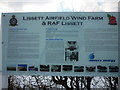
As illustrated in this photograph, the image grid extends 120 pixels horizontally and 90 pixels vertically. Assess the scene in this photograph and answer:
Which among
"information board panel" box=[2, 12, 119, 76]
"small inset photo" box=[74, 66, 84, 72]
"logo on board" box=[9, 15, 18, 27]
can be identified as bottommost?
"small inset photo" box=[74, 66, 84, 72]

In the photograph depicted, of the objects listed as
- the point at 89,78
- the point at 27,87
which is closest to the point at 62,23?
the point at 89,78

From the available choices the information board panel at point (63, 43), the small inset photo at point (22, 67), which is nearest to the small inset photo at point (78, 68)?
the information board panel at point (63, 43)

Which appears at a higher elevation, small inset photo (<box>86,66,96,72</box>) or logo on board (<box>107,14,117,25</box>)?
logo on board (<box>107,14,117,25</box>)

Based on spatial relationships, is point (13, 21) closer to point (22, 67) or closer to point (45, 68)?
point (22, 67)

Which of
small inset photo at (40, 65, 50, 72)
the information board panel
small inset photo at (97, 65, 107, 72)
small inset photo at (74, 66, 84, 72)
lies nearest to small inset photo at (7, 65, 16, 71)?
the information board panel

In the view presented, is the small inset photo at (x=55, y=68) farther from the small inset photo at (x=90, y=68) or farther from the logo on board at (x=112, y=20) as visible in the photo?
the logo on board at (x=112, y=20)

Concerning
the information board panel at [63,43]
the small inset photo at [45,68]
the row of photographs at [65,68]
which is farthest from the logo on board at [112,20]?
the small inset photo at [45,68]

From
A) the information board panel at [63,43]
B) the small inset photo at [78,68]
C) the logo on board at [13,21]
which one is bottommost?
the small inset photo at [78,68]

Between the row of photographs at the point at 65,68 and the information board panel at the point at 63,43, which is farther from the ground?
the information board panel at the point at 63,43

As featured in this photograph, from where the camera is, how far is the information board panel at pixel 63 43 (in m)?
2.71

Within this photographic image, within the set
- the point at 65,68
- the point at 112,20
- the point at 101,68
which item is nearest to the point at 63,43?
the point at 65,68

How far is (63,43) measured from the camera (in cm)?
273

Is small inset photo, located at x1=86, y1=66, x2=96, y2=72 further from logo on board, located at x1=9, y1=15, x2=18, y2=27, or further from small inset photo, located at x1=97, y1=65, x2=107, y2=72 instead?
logo on board, located at x1=9, y1=15, x2=18, y2=27

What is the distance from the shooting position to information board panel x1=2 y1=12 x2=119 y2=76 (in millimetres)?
2705
